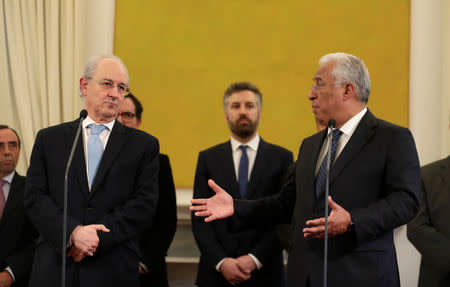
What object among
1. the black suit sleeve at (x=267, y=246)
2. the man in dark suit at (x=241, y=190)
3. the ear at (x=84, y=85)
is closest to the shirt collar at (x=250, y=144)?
the man in dark suit at (x=241, y=190)

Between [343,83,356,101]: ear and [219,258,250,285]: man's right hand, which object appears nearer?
[343,83,356,101]: ear

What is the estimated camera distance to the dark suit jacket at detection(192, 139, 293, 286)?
3045 millimetres

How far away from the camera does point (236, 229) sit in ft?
10.3

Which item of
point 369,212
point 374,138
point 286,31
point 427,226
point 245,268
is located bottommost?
point 245,268

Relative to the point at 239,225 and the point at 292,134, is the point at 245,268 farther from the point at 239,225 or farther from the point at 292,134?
the point at 292,134

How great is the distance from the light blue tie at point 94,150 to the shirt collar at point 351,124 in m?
1.08

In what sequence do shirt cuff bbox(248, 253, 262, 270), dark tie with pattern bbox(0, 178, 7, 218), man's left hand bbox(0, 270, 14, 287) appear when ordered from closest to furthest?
man's left hand bbox(0, 270, 14, 287), shirt cuff bbox(248, 253, 262, 270), dark tie with pattern bbox(0, 178, 7, 218)

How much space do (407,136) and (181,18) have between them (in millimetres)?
2574

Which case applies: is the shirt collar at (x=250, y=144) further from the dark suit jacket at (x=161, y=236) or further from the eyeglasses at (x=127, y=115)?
the eyeglasses at (x=127, y=115)

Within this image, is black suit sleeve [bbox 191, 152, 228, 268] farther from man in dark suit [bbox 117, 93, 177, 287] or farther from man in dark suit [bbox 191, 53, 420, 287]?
man in dark suit [bbox 191, 53, 420, 287]

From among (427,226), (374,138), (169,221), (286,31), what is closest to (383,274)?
(374,138)

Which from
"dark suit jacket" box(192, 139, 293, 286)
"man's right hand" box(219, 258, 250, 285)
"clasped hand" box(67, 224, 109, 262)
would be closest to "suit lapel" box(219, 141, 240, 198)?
"dark suit jacket" box(192, 139, 293, 286)

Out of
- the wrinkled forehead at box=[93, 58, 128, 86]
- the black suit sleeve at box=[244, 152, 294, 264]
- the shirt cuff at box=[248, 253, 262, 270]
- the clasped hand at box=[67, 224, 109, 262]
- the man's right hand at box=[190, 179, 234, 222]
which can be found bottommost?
the shirt cuff at box=[248, 253, 262, 270]

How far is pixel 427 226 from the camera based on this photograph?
2820 mm
